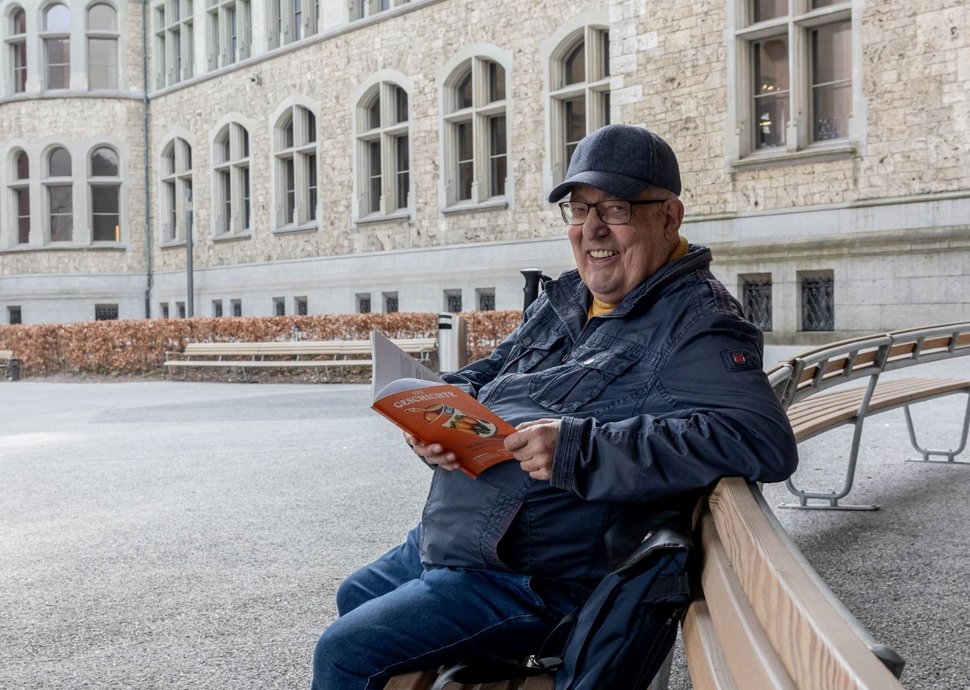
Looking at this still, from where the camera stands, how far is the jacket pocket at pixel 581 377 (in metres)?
2.45

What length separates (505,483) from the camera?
2.44 meters

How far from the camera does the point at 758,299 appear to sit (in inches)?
682

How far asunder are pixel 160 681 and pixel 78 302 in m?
30.7

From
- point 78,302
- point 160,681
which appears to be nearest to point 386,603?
point 160,681

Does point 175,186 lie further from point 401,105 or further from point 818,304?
point 818,304

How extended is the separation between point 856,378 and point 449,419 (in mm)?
4467

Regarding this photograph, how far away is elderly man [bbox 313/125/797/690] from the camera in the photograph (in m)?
2.23

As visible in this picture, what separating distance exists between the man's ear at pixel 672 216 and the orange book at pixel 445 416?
2.11 ft

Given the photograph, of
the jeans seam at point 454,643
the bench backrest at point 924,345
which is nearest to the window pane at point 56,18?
the bench backrest at point 924,345

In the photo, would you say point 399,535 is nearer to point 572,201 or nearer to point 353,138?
point 572,201

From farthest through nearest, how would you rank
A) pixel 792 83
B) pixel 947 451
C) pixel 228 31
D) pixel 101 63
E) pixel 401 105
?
pixel 101 63 → pixel 228 31 → pixel 401 105 → pixel 792 83 → pixel 947 451

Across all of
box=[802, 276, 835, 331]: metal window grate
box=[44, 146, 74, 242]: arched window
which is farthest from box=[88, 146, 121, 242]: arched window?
box=[802, 276, 835, 331]: metal window grate

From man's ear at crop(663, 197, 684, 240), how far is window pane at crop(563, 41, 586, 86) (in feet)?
62.0

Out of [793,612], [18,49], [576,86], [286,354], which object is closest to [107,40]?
[18,49]
